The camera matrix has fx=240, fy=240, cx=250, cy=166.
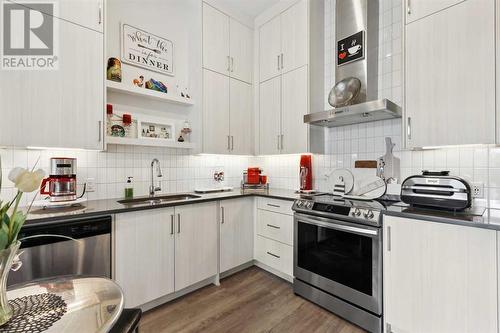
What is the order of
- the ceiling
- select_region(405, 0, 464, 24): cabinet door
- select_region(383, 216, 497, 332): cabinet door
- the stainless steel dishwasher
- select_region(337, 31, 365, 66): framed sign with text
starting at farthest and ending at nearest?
the ceiling, select_region(337, 31, 365, 66): framed sign with text, select_region(405, 0, 464, 24): cabinet door, the stainless steel dishwasher, select_region(383, 216, 497, 332): cabinet door

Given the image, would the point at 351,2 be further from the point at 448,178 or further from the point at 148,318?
the point at 148,318

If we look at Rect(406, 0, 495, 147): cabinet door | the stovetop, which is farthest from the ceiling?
the stovetop

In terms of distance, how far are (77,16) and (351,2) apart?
2525 millimetres

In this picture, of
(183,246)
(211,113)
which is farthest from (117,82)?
(183,246)

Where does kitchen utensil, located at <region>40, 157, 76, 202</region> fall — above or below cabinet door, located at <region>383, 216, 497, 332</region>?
above

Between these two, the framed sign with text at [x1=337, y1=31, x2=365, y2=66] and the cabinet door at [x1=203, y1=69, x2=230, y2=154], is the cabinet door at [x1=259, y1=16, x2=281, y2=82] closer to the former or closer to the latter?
the cabinet door at [x1=203, y1=69, x2=230, y2=154]

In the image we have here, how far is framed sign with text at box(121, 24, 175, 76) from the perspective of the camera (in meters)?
2.47

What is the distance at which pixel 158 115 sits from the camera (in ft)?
8.87

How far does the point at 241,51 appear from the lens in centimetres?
319

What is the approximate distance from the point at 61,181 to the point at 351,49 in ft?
9.56

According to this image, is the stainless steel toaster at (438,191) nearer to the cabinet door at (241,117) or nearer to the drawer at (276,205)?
the drawer at (276,205)

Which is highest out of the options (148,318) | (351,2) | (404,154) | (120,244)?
(351,2)

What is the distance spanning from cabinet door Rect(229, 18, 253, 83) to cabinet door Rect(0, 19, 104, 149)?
5.11 feet

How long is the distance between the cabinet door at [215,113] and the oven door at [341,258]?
1269 millimetres
